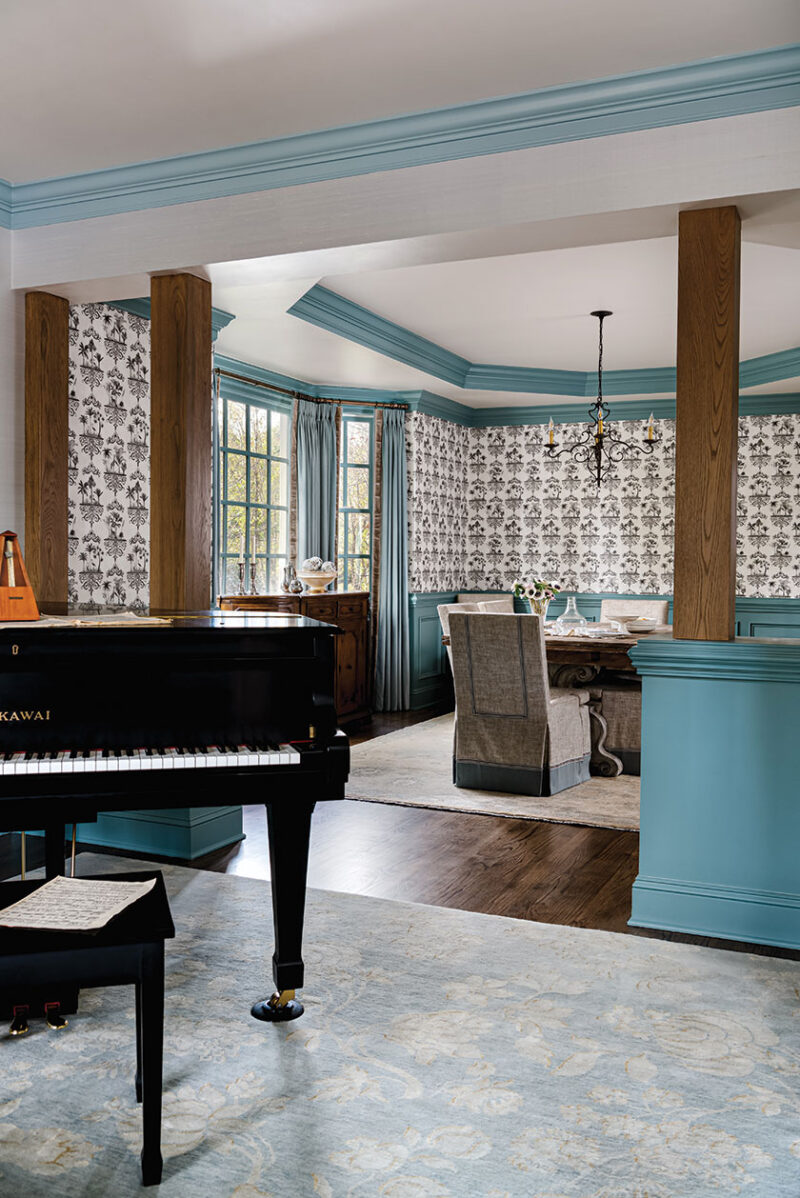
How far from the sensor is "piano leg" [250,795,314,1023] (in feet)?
8.05

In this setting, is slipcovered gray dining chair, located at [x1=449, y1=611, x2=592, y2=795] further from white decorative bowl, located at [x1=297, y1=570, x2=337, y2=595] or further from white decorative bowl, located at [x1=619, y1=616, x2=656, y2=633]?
white decorative bowl, located at [x1=297, y1=570, x2=337, y2=595]

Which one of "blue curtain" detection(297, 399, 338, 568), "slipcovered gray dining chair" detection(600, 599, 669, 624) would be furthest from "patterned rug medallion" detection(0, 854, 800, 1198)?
"blue curtain" detection(297, 399, 338, 568)

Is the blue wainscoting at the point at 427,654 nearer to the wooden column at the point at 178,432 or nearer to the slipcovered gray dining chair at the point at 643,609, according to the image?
the slipcovered gray dining chair at the point at 643,609

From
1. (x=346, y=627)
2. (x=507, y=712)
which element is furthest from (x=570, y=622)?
(x=346, y=627)

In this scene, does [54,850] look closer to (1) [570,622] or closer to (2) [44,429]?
(2) [44,429]

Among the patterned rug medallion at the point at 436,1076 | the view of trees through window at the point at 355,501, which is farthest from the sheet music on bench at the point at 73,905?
the view of trees through window at the point at 355,501

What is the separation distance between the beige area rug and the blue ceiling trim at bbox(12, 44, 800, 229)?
291cm

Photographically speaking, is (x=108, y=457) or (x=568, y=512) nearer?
(x=108, y=457)

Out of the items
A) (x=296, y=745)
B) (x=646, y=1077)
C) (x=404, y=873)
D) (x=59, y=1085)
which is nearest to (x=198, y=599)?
(x=404, y=873)

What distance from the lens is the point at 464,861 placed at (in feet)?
13.1

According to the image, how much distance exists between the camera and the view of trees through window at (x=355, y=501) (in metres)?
7.98

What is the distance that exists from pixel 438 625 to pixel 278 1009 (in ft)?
19.9

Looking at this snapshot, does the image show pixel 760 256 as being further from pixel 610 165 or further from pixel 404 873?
pixel 404 873

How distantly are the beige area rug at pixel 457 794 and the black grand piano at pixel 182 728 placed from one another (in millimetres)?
2331
